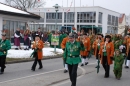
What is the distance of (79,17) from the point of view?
7319 cm

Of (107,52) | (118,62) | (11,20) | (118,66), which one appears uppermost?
(11,20)

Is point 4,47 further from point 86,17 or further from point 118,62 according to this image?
point 86,17

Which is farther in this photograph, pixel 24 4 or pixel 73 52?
pixel 24 4

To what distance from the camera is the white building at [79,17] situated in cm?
7081

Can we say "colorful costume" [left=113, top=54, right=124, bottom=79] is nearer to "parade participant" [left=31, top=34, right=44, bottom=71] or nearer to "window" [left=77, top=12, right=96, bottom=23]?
"parade participant" [left=31, top=34, right=44, bottom=71]

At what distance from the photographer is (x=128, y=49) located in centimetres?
1494

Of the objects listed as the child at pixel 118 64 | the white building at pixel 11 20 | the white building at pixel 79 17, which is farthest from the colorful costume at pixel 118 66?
the white building at pixel 79 17

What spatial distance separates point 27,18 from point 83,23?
4455 cm

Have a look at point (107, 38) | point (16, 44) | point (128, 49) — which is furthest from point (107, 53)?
point (16, 44)

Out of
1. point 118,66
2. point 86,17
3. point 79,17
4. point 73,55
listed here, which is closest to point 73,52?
point 73,55

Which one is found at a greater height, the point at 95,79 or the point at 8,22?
the point at 8,22

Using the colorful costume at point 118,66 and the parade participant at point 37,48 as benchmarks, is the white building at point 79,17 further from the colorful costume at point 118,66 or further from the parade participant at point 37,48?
the colorful costume at point 118,66

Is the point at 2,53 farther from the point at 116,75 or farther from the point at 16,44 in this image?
the point at 16,44

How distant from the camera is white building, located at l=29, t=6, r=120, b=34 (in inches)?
2788
